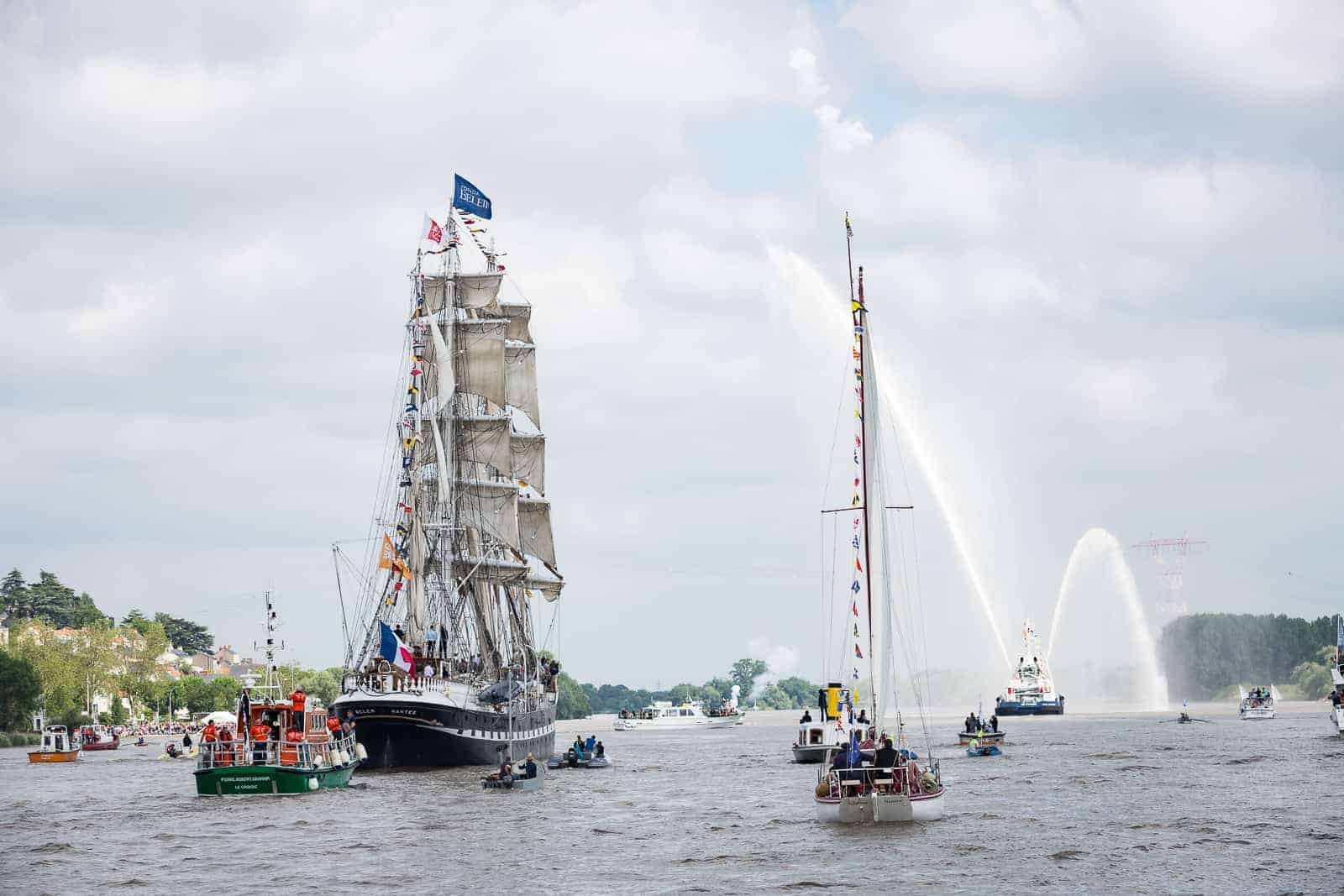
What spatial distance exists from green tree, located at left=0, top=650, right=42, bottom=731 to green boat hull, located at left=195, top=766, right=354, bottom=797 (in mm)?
99690

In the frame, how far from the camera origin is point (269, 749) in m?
80.4

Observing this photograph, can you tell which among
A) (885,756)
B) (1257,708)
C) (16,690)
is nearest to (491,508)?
(16,690)

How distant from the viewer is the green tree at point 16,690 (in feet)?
560

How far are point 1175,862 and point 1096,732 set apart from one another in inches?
3986

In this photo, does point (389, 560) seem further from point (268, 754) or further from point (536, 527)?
point (536, 527)

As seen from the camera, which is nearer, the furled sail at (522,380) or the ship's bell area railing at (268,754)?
the ship's bell area railing at (268,754)

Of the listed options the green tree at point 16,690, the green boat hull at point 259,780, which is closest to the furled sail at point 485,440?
the green boat hull at point 259,780

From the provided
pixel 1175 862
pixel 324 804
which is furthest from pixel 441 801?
pixel 1175 862

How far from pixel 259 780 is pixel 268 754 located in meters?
1.71

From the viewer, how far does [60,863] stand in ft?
198

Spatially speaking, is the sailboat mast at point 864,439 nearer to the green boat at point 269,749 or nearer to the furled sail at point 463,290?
the green boat at point 269,749

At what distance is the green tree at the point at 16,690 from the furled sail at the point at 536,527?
64397 mm

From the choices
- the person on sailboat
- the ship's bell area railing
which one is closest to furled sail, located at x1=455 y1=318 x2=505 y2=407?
the ship's bell area railing

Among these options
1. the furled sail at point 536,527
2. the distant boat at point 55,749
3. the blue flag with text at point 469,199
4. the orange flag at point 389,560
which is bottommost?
the distant boat at point 55,749
